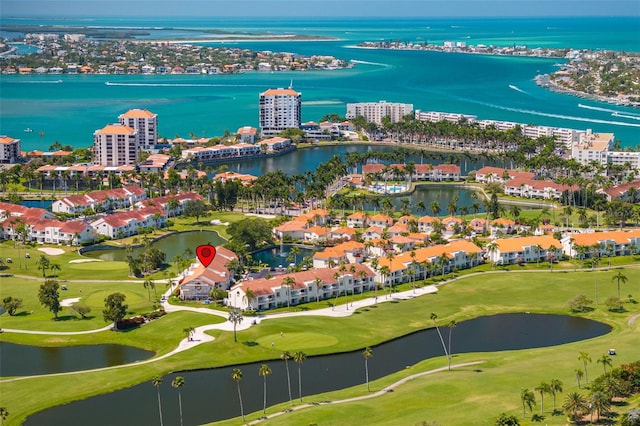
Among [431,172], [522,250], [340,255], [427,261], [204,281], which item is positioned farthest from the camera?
[431,172]

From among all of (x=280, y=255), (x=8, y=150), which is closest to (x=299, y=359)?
(x=280, y=255)

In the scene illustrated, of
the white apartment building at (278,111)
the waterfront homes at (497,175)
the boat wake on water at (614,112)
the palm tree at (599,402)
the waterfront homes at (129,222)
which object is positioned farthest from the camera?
the boat wake on water at (614,112)

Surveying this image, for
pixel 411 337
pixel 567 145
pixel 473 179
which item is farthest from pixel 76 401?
pixel 567 145

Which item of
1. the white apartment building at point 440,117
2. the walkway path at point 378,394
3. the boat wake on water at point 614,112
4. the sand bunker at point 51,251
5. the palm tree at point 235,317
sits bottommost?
the walkway path at point 378,394

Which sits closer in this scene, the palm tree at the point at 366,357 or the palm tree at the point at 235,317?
the palm tree at the point at 366,357

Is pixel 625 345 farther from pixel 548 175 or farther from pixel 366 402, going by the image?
pixel 548 175

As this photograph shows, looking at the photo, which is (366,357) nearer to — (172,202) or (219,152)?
(172,202)

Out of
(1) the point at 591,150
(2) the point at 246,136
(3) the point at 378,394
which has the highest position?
(1) the point at 591,150

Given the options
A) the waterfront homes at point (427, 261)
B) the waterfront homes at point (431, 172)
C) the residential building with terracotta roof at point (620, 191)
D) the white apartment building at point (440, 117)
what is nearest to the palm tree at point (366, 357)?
the waterfront homes at point (427, 261)

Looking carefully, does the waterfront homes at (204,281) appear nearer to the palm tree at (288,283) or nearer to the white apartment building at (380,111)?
the palm tree at (288,283)
